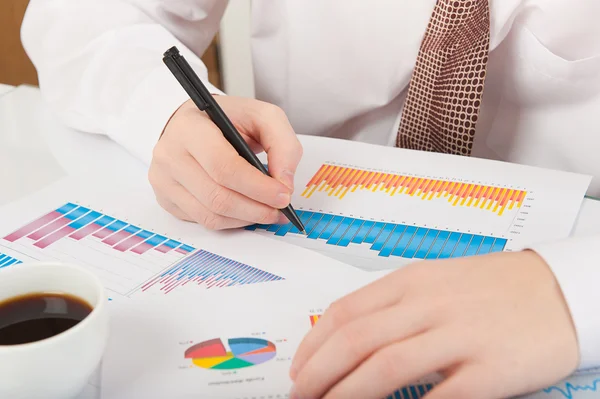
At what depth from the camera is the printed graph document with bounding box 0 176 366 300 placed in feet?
1.61

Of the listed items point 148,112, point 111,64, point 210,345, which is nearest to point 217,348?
point 210,345

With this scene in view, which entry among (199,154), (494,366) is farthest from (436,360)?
(199,154)

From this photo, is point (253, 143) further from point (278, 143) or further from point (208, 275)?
point (208, 275)

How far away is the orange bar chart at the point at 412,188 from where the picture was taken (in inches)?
23.1

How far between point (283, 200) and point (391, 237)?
0.32ft

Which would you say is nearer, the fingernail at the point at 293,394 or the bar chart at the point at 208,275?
the fingernail at the point at 293,394

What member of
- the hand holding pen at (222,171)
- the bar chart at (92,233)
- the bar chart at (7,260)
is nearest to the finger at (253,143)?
the hand holding pen at (222,171)

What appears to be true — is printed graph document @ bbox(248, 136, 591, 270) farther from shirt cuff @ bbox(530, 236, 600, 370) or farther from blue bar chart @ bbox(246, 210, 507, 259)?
shirt cuff @ bbox(530, 236, 600, 370)

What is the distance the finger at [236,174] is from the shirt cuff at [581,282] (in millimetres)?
218

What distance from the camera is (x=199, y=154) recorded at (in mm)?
554

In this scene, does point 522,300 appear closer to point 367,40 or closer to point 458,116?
point 458,116

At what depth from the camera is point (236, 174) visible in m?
0.53

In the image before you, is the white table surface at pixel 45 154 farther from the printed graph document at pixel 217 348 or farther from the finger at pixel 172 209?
the printed graph document at pixel 217 348

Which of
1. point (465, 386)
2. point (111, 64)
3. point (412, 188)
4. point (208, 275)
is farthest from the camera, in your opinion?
point (111, 64)
